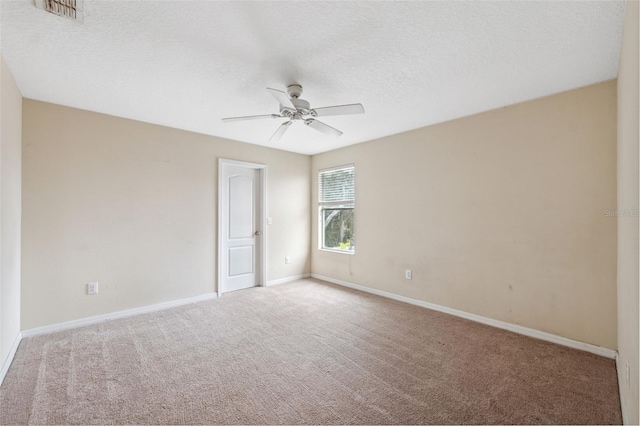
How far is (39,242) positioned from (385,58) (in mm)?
3893

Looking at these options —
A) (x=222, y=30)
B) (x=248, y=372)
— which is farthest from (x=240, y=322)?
(x=222, y=30)

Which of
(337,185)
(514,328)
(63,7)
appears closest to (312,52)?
(63,7)

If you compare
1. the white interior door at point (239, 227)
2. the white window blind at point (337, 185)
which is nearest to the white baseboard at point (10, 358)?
the white interior door at point (239, 227)

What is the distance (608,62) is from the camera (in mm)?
2217

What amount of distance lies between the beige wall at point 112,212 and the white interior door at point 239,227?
207mm

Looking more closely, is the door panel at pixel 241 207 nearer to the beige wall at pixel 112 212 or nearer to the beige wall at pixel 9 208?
the beige wall at pixel 112 212

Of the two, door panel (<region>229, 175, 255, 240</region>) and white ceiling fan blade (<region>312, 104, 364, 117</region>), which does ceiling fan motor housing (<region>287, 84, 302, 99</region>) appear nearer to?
white ceiling fan blade (<region>312, 104, 364, 117</region>)

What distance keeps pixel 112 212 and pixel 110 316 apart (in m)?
1.25

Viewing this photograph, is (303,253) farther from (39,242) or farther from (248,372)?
(39,242)

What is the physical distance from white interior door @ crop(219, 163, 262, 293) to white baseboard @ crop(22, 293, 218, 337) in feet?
1.63

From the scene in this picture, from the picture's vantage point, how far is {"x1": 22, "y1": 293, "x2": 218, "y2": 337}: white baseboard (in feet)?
9.76

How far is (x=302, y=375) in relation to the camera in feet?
7.32

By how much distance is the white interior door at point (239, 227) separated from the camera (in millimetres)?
4484

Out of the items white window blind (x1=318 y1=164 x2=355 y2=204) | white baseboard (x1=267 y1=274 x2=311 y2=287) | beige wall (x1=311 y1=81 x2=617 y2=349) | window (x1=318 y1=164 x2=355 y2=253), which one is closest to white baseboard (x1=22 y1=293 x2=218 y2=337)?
white baseboard (x1=267 y1=274 x2=311 y2=287)
